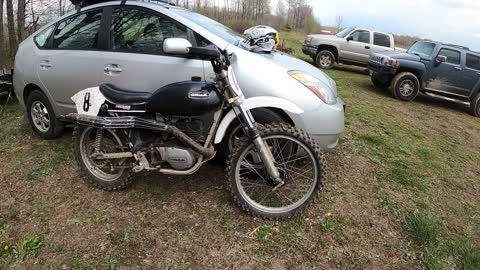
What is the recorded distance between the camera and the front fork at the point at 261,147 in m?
2.95

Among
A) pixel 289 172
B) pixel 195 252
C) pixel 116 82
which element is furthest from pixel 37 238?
pixel 289 172

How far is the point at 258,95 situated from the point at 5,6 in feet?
36.6

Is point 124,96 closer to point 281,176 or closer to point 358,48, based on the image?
point 281,176

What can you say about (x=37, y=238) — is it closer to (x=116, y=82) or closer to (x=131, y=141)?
(x=131, y=141)

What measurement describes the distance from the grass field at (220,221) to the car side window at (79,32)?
4.08 feet

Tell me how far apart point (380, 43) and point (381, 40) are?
0.43 ft

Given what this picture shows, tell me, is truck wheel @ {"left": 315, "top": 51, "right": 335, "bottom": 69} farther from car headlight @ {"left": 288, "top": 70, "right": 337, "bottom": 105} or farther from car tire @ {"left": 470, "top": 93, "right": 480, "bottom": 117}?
car headlight @ {"left": 288, "top": 70, "right": 337, "bottom": 105}

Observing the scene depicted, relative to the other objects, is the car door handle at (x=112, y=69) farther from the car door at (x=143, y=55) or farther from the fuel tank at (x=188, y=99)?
the fuel tank at (x=188, y=99)

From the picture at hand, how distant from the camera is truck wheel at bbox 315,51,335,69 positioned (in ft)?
43.9

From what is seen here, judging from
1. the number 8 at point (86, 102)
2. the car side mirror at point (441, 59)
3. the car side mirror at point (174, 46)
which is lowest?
the number 8 at point (86, 102)

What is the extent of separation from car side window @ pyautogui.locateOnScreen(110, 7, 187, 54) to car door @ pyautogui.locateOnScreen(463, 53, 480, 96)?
8.62 meters

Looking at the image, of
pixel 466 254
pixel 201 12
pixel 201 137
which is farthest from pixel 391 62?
pixel 201 12

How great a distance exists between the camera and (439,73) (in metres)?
9.34

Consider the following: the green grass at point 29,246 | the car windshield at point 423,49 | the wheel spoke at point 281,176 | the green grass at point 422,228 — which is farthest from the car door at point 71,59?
the car windshield at point 423,49
